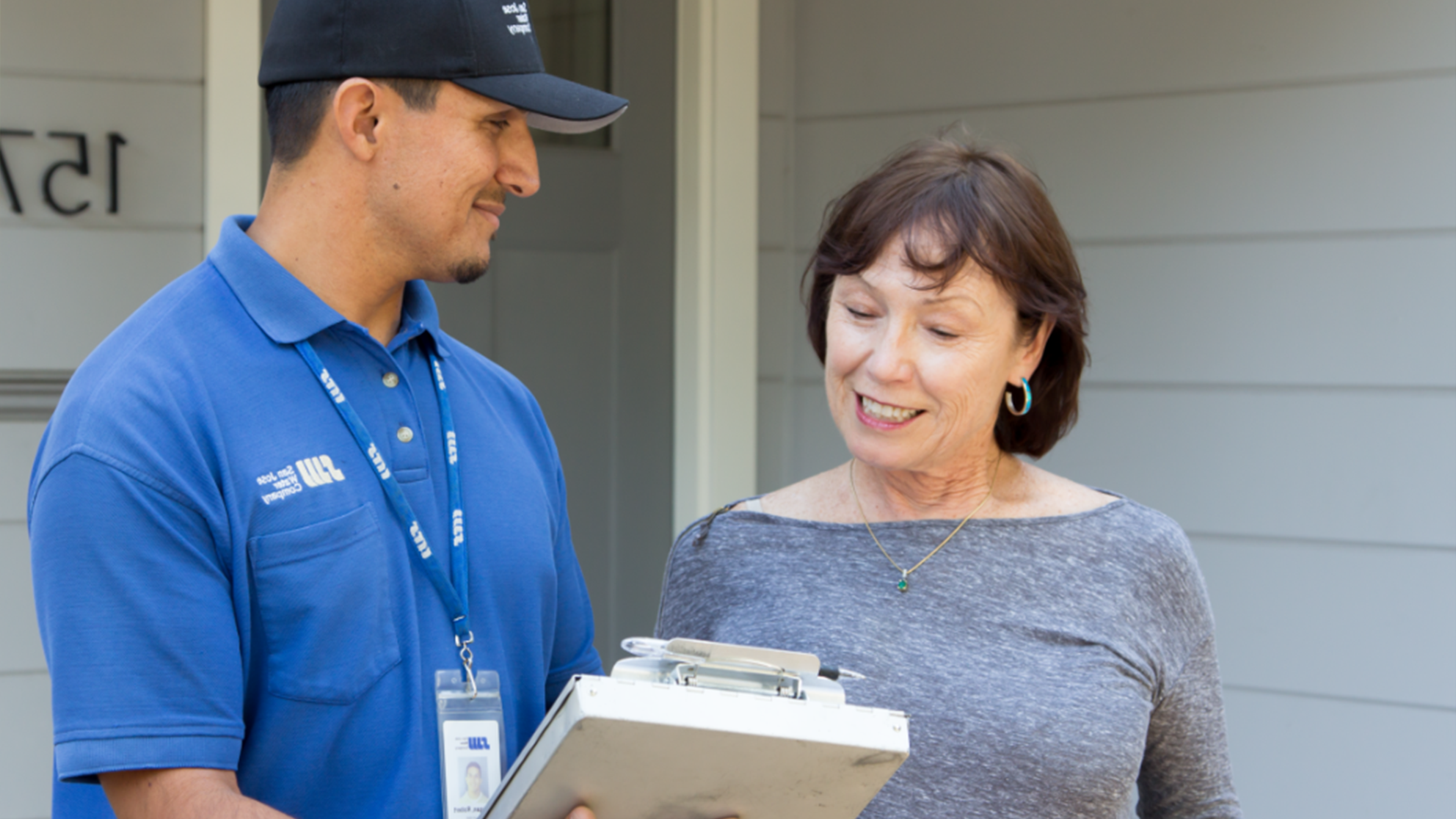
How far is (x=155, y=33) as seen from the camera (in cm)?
261

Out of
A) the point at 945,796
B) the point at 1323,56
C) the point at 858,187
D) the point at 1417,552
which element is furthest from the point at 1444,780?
the point at 858,187

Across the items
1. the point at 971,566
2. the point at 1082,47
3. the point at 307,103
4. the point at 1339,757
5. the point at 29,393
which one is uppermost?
the point at 1082,47

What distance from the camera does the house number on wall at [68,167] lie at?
250 centimetres

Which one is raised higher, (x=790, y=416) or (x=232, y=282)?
(x=232, y=282)

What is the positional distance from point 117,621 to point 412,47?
0.64 meters

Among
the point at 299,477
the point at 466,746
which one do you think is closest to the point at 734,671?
the point at 466,746

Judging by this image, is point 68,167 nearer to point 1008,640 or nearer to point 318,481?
point 318,481

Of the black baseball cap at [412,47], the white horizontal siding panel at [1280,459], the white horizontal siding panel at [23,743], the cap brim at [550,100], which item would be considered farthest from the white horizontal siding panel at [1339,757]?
the white horizontal siding panel at [23,743]

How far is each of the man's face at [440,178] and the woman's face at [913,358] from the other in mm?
470

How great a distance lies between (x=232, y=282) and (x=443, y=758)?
1.77ft

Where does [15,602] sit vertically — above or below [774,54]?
below

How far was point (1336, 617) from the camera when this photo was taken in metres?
2.87

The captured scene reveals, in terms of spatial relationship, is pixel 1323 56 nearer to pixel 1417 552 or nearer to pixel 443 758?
pixel 1417 552

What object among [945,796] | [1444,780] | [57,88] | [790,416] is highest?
[57,88]
